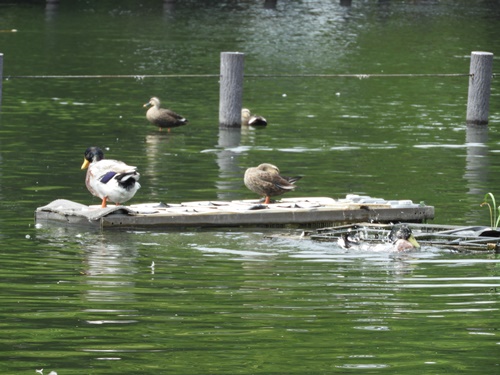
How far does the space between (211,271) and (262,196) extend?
497 centimetres

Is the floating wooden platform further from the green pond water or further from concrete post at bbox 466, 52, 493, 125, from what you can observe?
concrete post at bbox 466, 52, 493, 125

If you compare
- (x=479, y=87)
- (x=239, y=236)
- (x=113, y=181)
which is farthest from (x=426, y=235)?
(x=479, y=87)

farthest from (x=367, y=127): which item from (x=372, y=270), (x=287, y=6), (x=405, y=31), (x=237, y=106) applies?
(x=287, y=6)

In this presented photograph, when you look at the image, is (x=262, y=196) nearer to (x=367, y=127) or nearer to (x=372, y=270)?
(x=372, y=270)

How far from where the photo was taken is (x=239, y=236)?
16.6 meters

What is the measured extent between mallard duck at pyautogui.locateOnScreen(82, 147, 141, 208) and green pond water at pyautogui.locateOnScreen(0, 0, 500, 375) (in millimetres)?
725

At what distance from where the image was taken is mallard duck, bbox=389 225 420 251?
15.5m

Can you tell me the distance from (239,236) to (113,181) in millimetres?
1559

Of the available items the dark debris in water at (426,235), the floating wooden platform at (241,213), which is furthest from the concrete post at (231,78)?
the dark debris in water at (426,235)

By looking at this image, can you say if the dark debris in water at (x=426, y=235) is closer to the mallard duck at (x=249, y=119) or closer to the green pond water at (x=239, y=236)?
the green pond water at (x=239, y=236)

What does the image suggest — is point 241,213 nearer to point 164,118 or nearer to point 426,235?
point 426,235

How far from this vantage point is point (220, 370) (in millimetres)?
10391

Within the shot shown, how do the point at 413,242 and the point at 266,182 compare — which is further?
the point at 266,182

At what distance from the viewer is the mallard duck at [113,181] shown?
17047mm
